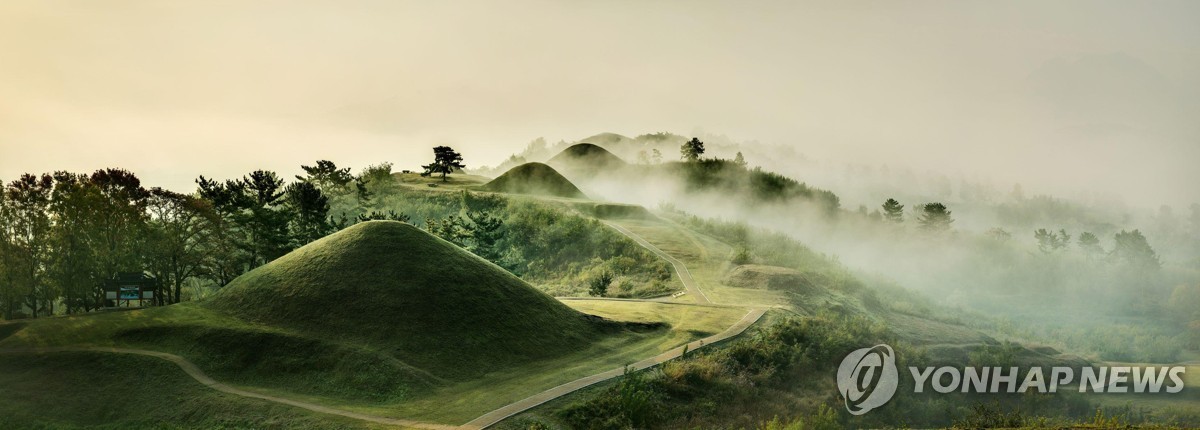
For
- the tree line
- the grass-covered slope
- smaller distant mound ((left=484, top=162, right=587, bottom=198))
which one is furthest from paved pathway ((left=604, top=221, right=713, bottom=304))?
the grass-covered slope

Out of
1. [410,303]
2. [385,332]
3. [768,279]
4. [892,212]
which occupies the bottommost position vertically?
[385,332]

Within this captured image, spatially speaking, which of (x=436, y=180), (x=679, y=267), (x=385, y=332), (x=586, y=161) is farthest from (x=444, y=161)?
(x=385, y=332)

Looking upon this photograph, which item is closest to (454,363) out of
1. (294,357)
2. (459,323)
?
(459,323)

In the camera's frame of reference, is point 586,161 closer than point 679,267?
No

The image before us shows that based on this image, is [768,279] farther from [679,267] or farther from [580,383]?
[580,383]

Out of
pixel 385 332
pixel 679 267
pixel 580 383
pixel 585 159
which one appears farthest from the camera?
pixel 585 159

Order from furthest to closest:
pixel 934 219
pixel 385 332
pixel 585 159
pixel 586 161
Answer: pixel 585 159 < pixel 586 161 < pixel 934 219 < pixel 385 332
